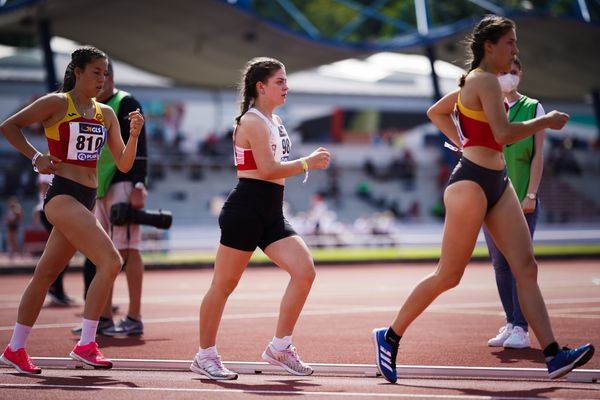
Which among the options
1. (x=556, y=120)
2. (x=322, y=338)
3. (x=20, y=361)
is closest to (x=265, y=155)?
(x=556, y=120)

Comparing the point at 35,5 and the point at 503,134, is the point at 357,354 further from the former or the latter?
the point at 35,5

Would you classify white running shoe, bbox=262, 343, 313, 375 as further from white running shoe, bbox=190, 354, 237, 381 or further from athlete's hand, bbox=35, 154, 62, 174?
athlete's hand, bbox=35, 154, 62, 174

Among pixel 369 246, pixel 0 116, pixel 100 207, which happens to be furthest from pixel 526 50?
pixel 100 207

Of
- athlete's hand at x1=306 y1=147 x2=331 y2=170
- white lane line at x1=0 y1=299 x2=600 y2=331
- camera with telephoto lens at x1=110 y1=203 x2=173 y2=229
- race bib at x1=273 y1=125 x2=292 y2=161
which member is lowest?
white lane line at x1=0 y1=299 x2=600 y2=331

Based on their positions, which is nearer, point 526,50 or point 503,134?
point 503,134

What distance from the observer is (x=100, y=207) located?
10.2 meters

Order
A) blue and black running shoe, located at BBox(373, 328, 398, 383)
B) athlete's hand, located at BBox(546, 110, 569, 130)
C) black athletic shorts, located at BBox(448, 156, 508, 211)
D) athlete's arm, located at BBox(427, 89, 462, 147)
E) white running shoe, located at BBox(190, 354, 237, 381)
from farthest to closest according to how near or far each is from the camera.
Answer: athlete's arm, located at BBox(427, 89, 462, 147), white running shoe, located at BBox(190, 354, 237, 381), blue and black running shoe, located at BBox(373, 328, 398, 383), black athletic shorts, located at BBox(448, 156, 508, 211), athlete's hand, located at BBox(546, 110, 569, 130)

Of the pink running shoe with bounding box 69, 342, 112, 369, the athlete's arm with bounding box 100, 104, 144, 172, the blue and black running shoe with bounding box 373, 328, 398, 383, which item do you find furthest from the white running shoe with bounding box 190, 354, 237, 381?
the athlete's arm with bounding box 100, 104, 144, 172

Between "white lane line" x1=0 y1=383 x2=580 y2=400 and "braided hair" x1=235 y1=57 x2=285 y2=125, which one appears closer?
"white lane line" x1=0 y1=383 x2=580 y2=400

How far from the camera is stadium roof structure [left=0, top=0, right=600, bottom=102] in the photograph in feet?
97.2

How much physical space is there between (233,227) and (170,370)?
4.29ft

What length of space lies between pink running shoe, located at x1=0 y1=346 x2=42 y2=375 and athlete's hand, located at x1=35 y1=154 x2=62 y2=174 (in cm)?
134

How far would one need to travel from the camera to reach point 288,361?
7.29m

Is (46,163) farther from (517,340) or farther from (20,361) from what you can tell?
(517,340)
